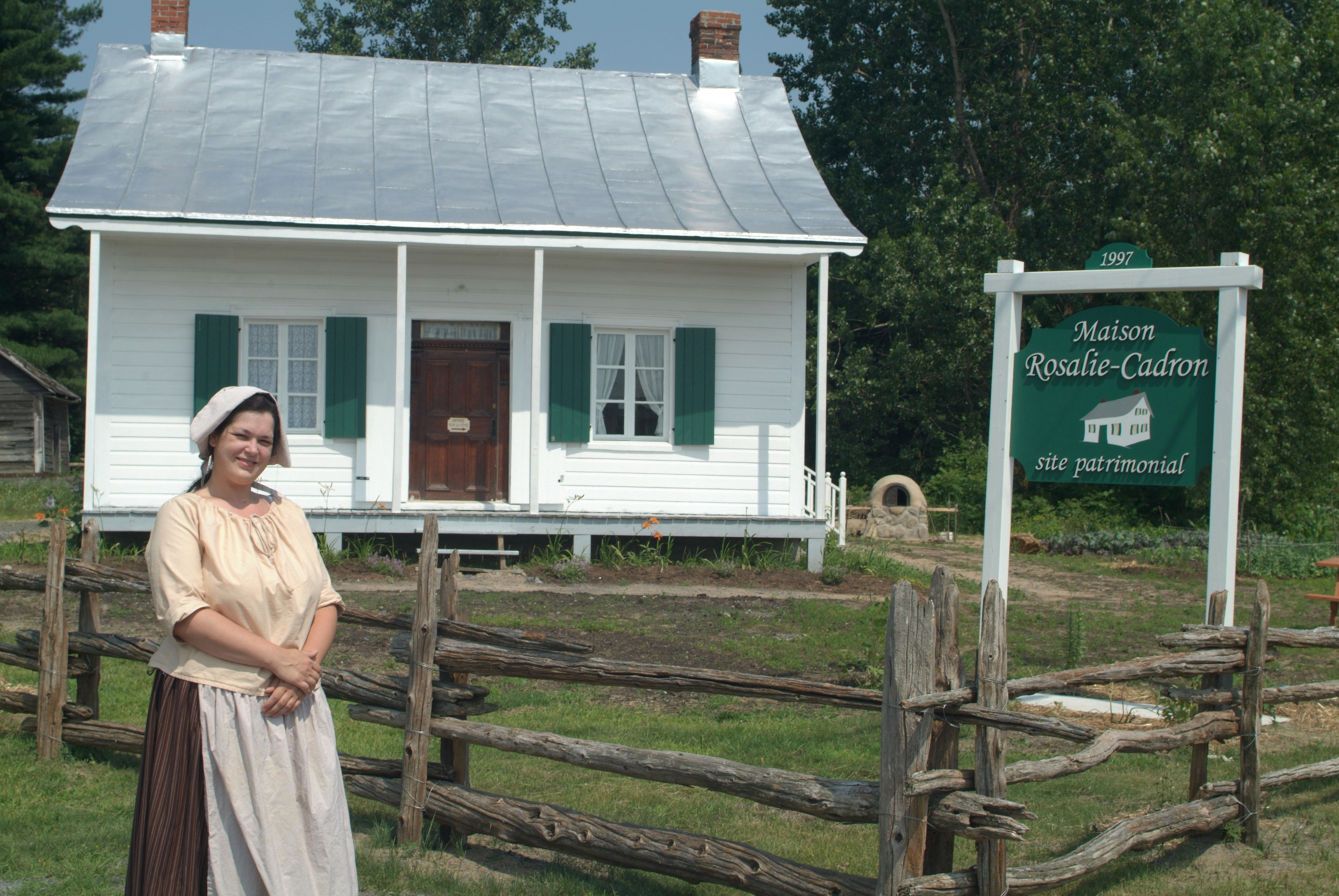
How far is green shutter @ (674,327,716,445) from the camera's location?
1357cm

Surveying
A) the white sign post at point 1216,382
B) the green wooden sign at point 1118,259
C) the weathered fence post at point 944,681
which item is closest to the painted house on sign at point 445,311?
the white sign post at point 1216,382

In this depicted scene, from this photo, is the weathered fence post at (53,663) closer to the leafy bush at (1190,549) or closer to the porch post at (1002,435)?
the porch post at (1002,435)

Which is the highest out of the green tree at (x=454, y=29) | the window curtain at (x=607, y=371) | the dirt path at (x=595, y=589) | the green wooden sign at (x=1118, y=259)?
the green tree at (x=454, y=29)

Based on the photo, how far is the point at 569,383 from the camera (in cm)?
1348

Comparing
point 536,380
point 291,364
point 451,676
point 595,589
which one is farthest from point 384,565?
point 451,676

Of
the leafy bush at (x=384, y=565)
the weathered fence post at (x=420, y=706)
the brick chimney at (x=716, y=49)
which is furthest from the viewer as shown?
the brick chimney at (x=716, y=49)

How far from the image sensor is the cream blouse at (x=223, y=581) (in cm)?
346

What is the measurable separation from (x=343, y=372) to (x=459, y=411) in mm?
1358

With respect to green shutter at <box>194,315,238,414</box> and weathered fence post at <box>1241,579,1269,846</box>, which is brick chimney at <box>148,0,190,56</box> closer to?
green shutter at <box>194,315,238,414</box>

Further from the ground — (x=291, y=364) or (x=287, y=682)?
(x=291, y=364)

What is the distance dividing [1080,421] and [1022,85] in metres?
20.1

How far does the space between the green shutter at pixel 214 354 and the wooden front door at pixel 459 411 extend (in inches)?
74.2

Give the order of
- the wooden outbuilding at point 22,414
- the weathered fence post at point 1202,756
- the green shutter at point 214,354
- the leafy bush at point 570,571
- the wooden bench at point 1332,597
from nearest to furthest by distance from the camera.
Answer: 1. the weathered fence post at point 1202,756
2. the wooden bench at point 1332,597
3. the leafy bush at point 570,571
4. the green shutter at point 214,354
5. the wooden outbuilding at point 22,414

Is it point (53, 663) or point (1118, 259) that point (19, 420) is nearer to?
point (53, 663)
